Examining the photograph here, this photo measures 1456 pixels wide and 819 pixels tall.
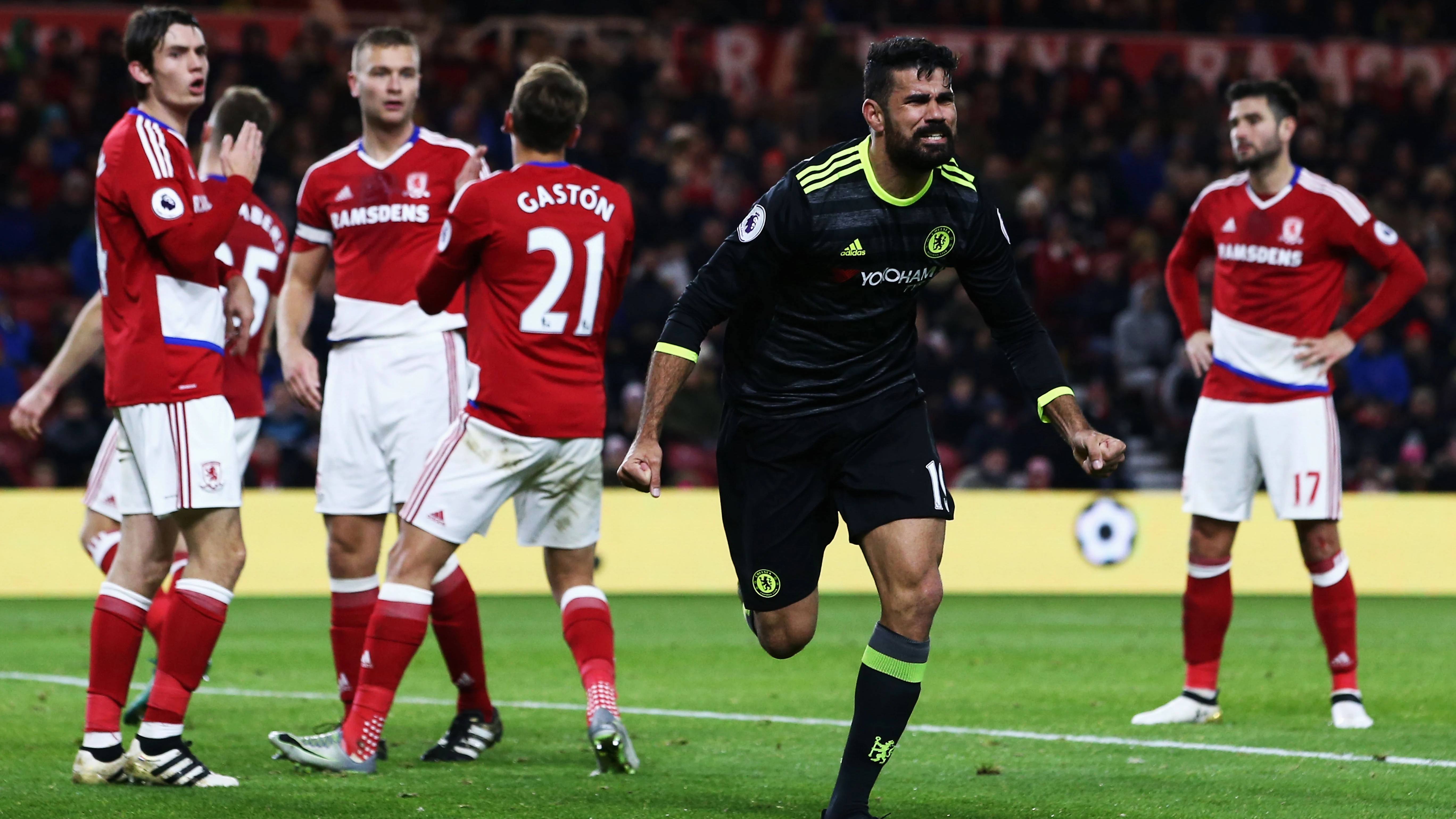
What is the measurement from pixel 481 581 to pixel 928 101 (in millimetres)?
9980

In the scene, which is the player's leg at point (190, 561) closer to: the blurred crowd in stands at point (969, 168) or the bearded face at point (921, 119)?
the bearded face at point (921, 119)

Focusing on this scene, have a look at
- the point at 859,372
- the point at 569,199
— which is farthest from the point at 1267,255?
the point at 569,199

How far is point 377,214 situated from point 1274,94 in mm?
3803

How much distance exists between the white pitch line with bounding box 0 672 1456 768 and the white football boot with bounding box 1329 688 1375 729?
30.4 inches

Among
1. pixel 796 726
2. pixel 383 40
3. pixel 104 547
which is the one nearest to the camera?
pixel 383 40

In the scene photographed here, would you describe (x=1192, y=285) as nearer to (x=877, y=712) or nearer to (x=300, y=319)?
(x=877, y=712)

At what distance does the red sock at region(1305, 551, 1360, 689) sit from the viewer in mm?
7387

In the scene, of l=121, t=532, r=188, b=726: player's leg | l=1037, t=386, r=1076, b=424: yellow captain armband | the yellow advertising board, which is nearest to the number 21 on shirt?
l=1037, t=386, r=1076, b=424: yellow captain armband

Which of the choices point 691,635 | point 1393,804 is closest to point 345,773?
point 1393,804

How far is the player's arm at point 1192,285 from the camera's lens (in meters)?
7.73

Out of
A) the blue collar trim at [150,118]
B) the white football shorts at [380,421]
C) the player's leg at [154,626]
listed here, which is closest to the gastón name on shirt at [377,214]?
the white football shorts at [380,421]

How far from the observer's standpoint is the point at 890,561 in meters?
5.02

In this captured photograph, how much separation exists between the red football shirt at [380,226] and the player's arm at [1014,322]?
86.5 inches

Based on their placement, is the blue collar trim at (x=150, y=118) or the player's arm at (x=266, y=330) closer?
the blue collar trim at (x=150, y=118)
